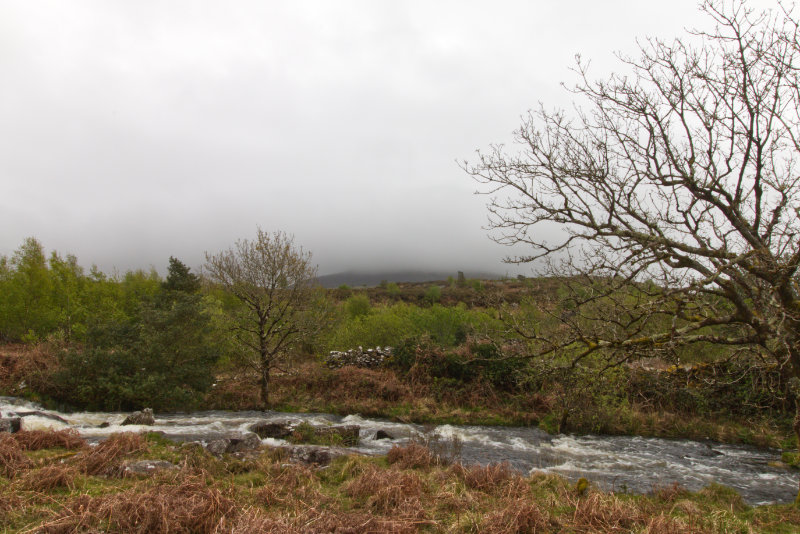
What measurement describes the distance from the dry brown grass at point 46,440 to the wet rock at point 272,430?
5294mm

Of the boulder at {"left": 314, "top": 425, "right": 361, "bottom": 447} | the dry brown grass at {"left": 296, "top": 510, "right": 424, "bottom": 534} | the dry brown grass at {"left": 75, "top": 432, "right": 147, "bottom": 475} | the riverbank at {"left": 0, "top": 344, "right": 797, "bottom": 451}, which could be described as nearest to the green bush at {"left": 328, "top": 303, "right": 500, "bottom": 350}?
the riverbank at {"left": 0, "top": 344, "right": 797, "bottom": 451}

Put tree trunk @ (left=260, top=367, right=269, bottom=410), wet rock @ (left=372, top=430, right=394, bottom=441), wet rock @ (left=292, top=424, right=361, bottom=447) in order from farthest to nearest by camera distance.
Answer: tree trunk @ (left=260, top=367, right=269, bottom=410), wet rock @ (left=372, top=430, right=394, bottom=441), wet rock @ (left=292, top=424, right=361, bottom=447)

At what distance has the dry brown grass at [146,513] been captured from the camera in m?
5.23

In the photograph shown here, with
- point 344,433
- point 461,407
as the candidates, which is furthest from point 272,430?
point 461,407

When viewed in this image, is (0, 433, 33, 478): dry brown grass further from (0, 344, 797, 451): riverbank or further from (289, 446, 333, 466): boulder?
(0, 344, 797, 451): riverbank

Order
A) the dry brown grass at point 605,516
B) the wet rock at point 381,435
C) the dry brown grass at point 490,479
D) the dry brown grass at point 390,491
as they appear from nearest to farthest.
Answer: the dry brown grass at point 605,516, the dry brown grass at point 390,491, the dry brown grass at point 490,479, the wet rock at point 381,435

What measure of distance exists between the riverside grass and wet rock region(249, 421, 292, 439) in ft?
15.3

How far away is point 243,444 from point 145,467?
3.42 m

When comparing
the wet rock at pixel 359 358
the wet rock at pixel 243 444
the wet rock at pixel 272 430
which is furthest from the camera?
the wet rock at pixel 359 358

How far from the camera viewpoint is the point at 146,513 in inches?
213

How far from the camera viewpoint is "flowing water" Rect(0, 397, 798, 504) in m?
12.1

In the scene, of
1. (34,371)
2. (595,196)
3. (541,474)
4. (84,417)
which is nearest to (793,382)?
(595,196)

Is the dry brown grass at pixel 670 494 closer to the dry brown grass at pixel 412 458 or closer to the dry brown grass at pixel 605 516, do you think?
the dry brown grass at pixel 605 516

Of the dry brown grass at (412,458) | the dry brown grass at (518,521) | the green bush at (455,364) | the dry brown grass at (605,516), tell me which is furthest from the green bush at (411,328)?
the dry brown grass at (518,521)
